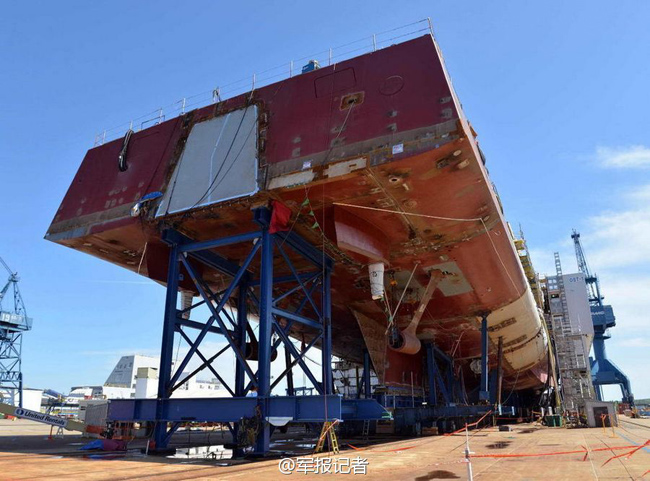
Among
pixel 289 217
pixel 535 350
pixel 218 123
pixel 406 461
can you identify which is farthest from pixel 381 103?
pixel 535 350

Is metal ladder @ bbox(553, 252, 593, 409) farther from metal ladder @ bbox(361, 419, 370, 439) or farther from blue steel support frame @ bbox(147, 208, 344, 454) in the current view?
blue steel support frame @ bbox(147, 208, 344, 454)

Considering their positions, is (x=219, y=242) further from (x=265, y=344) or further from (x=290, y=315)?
(x=265, y=344)

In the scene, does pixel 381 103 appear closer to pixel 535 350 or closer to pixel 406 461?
pixel 406 461

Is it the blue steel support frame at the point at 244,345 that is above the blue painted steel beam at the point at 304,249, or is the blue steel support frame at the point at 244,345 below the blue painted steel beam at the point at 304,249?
below

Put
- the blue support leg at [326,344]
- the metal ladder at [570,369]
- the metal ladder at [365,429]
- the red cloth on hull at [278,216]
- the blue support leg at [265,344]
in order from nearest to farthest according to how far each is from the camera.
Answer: the blue support leg at [265,344] < the red cloth on hull at [278,216] < the blue support leg at [326,344] < the metal ladder at [365,429] < the metal ladder at [570,369]

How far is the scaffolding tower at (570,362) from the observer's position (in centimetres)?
3941

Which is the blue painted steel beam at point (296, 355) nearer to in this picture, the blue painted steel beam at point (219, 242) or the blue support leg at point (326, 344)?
the blue support leg at point (326, 344)

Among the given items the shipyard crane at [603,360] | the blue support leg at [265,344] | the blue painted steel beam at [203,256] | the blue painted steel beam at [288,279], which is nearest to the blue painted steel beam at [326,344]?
the blue painted steel beam at [288,279]

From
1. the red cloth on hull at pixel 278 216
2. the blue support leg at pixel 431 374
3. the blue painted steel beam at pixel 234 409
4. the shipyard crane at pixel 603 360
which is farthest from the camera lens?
the shipyard crane at pixel 603 360

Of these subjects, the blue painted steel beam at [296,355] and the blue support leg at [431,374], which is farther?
the blue support leg at [431,374]

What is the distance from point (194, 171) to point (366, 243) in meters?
6.25

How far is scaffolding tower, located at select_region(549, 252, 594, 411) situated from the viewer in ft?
129

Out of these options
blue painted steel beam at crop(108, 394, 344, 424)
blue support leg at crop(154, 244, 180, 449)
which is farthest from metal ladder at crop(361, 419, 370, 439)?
blue support leg at crop(154, 244, 180, 449)

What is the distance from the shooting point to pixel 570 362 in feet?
131
